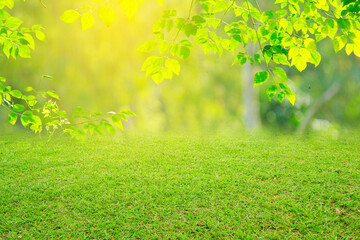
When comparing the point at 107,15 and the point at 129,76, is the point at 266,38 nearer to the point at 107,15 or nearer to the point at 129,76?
the point at 107,15

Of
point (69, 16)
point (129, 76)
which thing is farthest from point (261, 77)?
point (129, 76)

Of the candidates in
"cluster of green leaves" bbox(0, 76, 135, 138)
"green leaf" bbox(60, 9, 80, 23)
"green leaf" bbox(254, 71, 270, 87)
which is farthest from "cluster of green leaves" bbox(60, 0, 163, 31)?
"green leaf" bbox(254, 71, 270, 87)

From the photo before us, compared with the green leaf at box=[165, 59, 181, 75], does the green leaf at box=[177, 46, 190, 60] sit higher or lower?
higher

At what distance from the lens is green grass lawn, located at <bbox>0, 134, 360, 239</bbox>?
305 centimetres

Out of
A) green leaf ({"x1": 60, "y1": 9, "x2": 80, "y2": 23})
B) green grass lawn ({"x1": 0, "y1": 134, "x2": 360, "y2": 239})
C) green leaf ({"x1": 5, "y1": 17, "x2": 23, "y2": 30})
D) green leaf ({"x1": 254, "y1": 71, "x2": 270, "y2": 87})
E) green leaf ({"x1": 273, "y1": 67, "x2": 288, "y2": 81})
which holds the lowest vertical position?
green grass lawn ({"x1": 0, "y1": 134, "x2": 360, "y2": 239})

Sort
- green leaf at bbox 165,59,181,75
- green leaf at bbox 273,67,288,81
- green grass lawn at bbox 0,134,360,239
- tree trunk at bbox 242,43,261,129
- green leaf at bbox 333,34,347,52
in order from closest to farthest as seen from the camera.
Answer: green leaf at bbox 165,59,181,75 → green leaf at bbox 273,67,288,81 → green leaf at bbox 333,34,347,52 → green grass lawn at bbox 0,134,360,239 → tree trunk at bbox 242,43,261,129

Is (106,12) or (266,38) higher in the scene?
(266,38)

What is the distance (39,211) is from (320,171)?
135 inches

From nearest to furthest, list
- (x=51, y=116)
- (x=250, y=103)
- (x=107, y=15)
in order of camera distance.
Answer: (x=107, y=15)
(x=51, y=116)
(x=250, y=103)

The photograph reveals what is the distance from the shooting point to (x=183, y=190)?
12.3 ft

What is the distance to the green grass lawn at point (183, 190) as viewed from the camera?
3051 millimetres

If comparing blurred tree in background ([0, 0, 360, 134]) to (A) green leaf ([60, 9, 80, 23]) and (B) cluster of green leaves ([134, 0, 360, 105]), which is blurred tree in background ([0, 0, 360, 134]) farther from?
(A) green leaf ([60, 9, 80, 23])

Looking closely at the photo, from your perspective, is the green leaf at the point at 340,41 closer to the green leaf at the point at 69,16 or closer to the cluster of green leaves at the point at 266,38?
the cluster of green leaves at the point at 266,38

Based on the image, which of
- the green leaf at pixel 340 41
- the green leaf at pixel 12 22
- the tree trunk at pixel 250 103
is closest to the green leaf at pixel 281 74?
the green leaf at pixel 340 41
